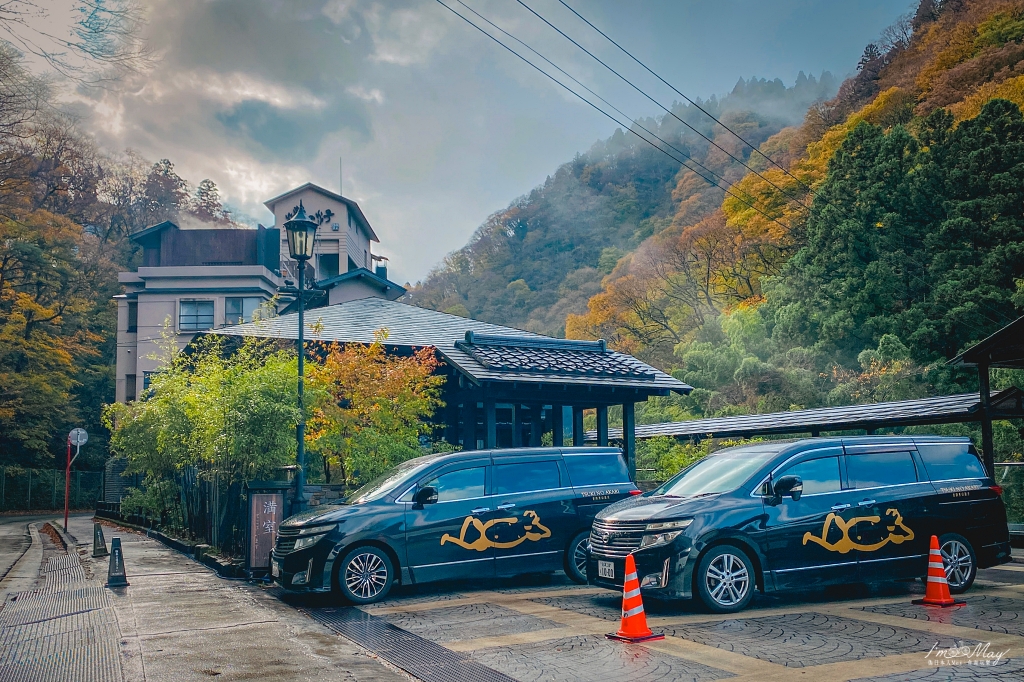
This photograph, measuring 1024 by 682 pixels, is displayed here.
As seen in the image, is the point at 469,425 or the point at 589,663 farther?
the point at 469,425

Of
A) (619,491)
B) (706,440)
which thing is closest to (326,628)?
(619,491)

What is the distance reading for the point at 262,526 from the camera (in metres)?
12.0

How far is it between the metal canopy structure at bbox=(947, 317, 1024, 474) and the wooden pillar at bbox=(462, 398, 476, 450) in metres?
10.4

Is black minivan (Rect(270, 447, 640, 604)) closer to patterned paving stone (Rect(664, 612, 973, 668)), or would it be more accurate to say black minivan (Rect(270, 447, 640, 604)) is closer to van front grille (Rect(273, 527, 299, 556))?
van front grille (Rect(273, 527, 299, 556))

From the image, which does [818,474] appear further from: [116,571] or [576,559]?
[116,571]

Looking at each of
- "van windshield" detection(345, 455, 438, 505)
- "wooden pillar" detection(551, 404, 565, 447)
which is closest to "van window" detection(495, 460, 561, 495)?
"van windshield" detection(345, 455, 438, 505)

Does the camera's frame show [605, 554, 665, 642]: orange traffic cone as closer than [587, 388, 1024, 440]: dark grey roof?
Yes

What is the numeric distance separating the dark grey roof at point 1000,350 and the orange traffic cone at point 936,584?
20.9 ft

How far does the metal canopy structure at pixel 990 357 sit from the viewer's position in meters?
14.4

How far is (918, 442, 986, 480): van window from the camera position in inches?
419

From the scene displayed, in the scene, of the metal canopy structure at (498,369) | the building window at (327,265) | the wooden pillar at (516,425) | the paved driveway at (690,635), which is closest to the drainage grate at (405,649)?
the paved driveway at (690,635)

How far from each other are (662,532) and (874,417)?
1210 centimetres

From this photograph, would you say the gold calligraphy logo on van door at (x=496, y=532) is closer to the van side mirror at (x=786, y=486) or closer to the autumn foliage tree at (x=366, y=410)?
the van side mirror at (x=786, y=486)

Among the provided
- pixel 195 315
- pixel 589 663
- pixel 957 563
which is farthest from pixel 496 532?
pixel 195 315
